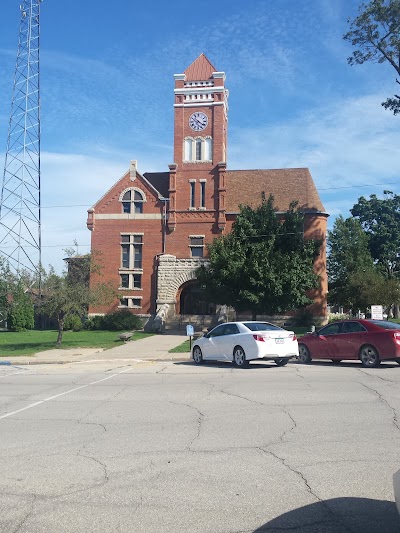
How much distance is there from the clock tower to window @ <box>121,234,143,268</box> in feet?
10.6

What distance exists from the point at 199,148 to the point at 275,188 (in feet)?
25.0

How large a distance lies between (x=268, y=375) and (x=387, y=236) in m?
52.2

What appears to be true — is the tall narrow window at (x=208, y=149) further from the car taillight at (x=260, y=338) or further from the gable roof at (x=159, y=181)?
the car taillight at (x=260, y=338)

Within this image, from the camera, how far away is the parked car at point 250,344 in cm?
1691

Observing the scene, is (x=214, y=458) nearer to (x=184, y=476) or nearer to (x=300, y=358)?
(x=184, y=476)

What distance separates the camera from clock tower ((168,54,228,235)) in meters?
47.9

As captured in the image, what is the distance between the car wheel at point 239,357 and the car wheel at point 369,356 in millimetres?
3511

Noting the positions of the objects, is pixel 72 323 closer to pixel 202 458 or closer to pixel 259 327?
pixel 259 327

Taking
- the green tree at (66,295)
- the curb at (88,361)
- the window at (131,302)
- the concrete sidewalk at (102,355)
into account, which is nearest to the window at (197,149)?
the window at (131,302)

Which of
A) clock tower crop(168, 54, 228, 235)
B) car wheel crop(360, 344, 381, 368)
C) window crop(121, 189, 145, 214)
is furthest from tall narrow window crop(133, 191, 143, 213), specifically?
car wheel crop(360, 344, 381, 368)

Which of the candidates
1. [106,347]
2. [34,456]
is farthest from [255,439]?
[106,347]

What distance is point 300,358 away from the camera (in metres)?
18.6

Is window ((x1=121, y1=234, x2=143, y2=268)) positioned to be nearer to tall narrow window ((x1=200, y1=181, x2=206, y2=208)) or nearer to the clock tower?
the clock tower

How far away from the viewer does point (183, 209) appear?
47.9m
